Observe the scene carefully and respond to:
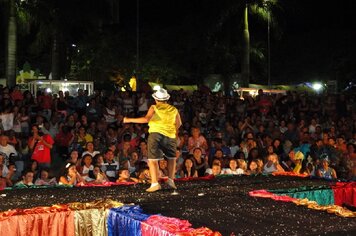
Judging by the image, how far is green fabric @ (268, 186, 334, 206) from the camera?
7.73m

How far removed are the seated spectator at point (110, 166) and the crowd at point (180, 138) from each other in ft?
0.06

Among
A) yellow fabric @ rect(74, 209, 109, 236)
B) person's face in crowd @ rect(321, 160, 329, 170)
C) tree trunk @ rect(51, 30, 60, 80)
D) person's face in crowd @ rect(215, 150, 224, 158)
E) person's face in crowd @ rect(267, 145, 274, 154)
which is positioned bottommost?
yellow fabric @ rect(74, 209, 109, 236)

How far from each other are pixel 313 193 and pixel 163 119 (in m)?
2.59

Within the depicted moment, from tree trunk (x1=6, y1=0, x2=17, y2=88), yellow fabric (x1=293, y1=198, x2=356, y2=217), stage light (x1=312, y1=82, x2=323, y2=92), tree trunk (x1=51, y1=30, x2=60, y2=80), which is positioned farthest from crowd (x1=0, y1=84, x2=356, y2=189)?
stage light (x1=312, y1=82, x2=323, y2=92)

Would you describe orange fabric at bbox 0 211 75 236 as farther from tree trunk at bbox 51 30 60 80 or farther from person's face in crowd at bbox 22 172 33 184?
tree trunk at bbox 51 30 60 80

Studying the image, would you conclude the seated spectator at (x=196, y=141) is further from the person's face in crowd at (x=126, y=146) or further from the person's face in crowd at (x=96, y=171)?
the person's face in crowd at (x=96, y=171)

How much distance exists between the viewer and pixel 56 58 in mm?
20125

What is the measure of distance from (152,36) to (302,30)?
A: 39.8 feet

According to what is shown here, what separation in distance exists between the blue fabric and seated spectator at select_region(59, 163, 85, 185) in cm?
318

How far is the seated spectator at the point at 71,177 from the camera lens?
9.29 m

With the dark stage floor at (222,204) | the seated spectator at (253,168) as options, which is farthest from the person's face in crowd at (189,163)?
the dark stage floor at (222,204)

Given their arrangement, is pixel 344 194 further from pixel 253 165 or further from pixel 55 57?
pixel 55 57

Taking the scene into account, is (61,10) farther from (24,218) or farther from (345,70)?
(345,70)

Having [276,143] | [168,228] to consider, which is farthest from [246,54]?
[168,228]
